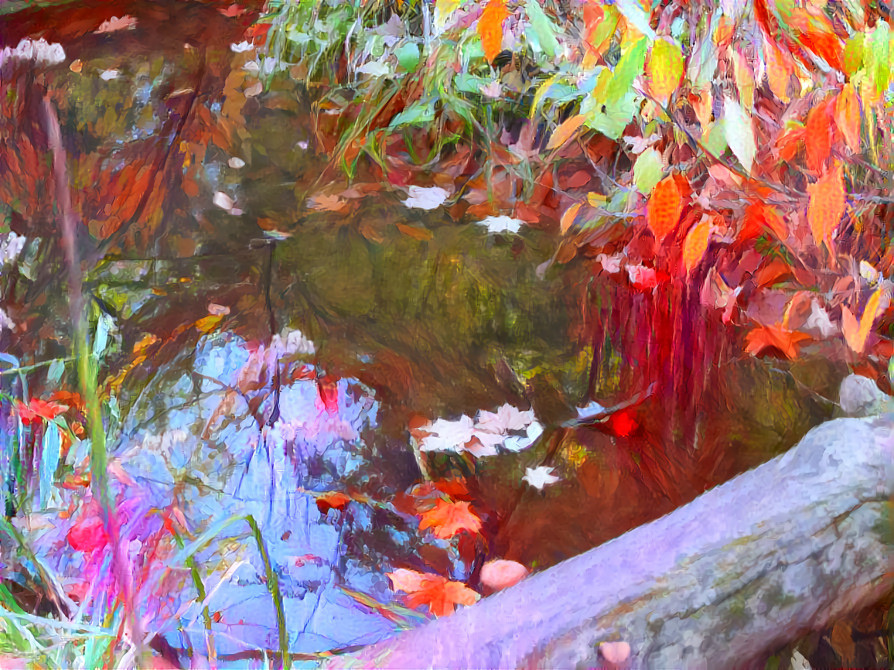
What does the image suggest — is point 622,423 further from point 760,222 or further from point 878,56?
point 878,56

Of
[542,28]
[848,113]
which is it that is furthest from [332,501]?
[848,113]

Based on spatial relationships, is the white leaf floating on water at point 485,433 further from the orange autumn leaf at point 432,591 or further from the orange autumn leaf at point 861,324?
the orange autumn leaf at point 861,324

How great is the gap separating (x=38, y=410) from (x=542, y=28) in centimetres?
73

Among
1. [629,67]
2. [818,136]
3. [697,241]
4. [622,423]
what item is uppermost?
[629,67]

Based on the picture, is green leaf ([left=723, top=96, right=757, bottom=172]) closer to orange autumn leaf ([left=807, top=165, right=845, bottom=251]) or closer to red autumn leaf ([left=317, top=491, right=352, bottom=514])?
orange autumn leaf ([left=807, top=165, right=845, bottom=251])

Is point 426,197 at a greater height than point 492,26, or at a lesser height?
lesser

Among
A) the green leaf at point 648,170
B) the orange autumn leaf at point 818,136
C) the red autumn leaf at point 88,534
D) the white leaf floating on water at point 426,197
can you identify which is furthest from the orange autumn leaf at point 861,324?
the red autumn leaf at point 88,534

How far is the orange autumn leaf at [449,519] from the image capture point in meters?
0.70

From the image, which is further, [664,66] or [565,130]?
[565,130]

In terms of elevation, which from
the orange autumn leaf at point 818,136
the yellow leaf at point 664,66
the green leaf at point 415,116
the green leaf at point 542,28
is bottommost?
the orange autumn leaf at point 818,136

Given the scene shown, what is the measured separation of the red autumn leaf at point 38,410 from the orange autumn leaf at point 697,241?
2.47 feet

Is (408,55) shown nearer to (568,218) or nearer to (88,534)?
(568,218)

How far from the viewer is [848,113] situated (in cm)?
64

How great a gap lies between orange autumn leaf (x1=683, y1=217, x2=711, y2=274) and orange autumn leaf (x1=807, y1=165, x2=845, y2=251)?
0.36 feet
